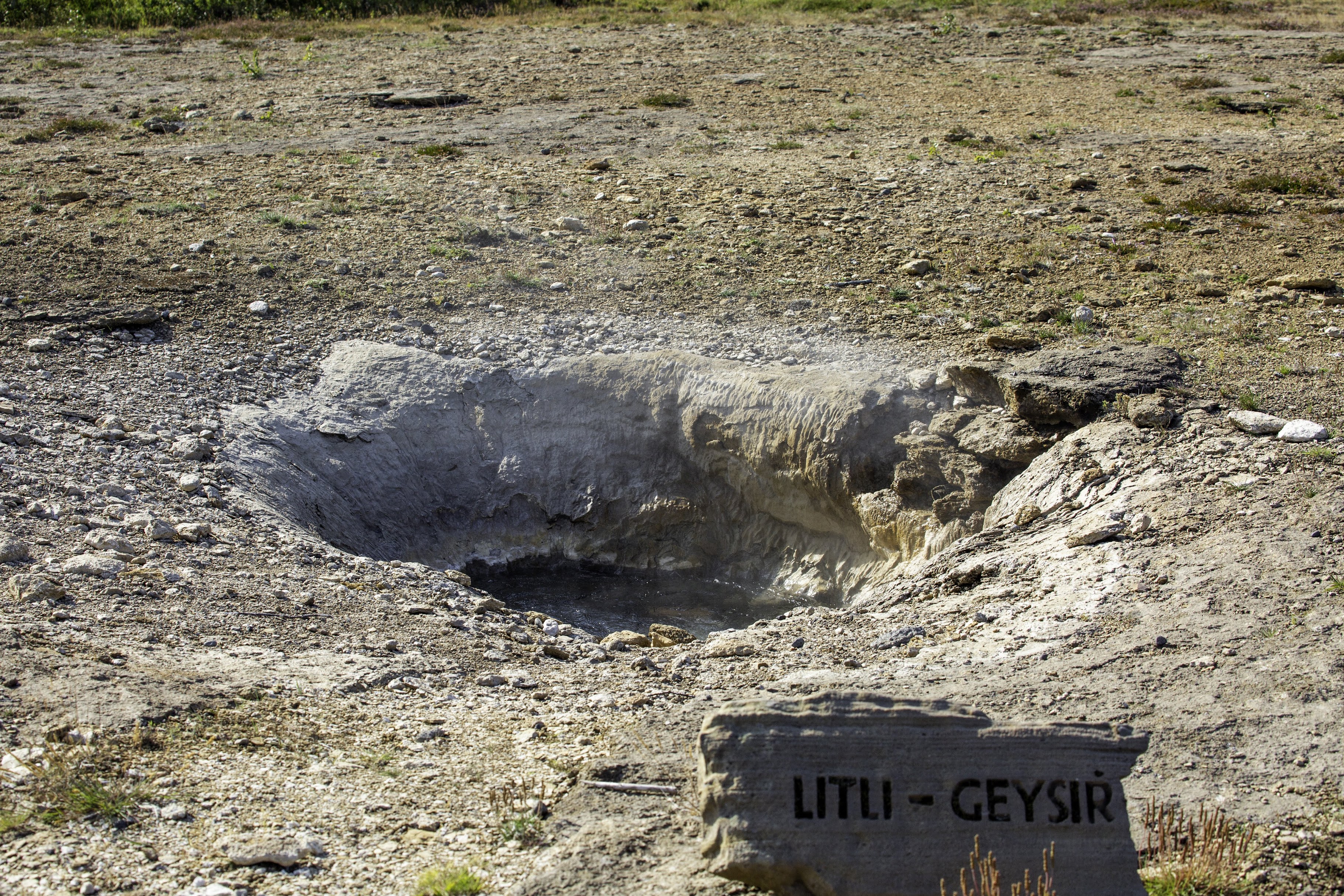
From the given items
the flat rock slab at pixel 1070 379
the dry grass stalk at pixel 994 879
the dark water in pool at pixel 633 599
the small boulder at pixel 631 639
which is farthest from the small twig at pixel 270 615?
the flat rock slab at pixel 1070 379

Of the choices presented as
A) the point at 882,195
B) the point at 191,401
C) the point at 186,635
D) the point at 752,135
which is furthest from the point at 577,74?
the point at 186,635

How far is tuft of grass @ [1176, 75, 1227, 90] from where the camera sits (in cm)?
1461

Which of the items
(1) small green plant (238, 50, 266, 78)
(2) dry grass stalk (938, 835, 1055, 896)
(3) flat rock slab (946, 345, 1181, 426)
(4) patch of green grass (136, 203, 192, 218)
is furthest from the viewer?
(1) small green plant (238, 50, 266, 78)

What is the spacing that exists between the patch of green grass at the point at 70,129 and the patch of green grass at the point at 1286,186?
14.0 metres

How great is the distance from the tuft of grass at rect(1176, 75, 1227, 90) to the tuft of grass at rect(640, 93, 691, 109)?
7.06 meters

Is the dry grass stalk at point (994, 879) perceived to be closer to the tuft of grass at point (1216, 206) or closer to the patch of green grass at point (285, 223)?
the tuft of grass at point (1216, 206)

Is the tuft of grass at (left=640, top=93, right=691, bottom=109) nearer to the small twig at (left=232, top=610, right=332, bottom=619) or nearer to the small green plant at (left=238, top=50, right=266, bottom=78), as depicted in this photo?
the small green plant at (left=238, top=50, right=266, bottom=78)

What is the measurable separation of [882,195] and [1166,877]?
28.8 feet

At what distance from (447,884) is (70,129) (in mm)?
13925

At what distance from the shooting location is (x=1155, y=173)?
36.9ft

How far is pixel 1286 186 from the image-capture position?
1059cm

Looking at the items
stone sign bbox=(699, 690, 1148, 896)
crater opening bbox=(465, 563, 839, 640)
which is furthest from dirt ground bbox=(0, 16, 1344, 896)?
crater opening bbox=(465, 563, 839, 640)

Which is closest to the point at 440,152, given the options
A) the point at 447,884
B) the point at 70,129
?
the point at 70,129

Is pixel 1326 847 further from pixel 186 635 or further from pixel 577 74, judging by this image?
pixel 577 74
